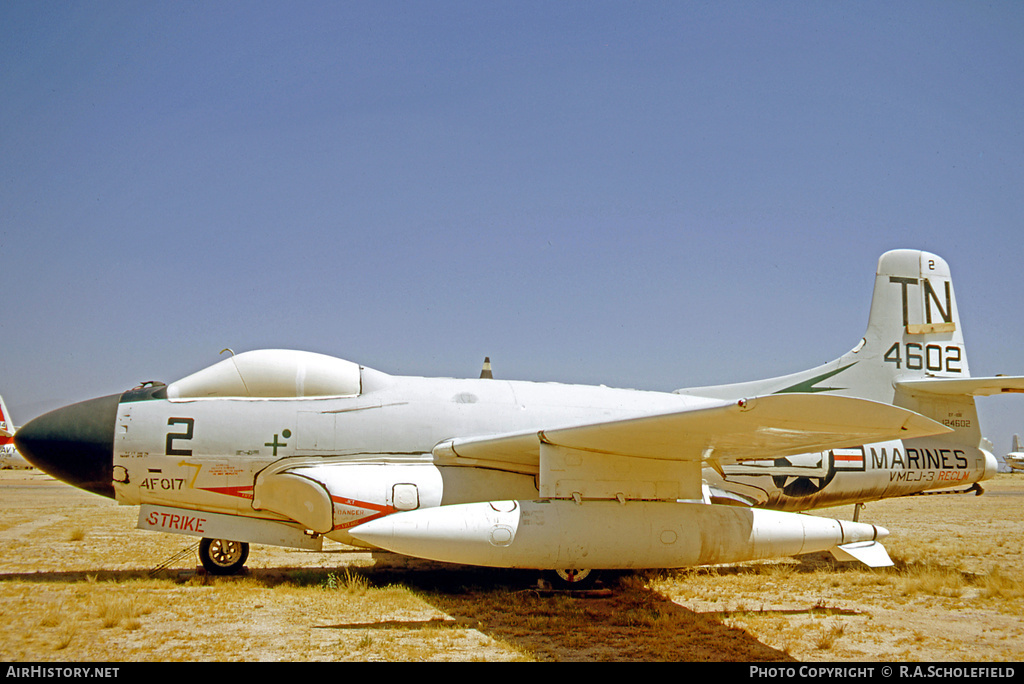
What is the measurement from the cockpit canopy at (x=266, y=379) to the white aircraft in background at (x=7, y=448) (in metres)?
37.7

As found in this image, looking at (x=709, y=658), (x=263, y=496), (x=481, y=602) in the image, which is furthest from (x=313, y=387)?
(x=709, y=658)

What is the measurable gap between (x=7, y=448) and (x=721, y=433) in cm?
5877

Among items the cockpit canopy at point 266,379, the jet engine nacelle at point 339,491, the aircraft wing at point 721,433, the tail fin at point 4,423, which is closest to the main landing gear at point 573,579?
the aircraft wing at point 721,433

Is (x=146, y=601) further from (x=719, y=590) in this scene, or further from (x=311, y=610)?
(x=719, y=590)

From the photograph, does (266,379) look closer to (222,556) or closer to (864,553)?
(222,556)

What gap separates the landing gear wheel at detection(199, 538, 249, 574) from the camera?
33.0 ft

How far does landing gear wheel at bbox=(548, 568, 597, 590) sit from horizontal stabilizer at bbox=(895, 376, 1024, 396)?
6557mm

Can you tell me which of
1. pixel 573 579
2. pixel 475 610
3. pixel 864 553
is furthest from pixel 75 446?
pixel 864 553

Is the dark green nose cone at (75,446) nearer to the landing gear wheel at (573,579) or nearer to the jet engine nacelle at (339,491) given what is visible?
the jet engine nacelle at (339,491)

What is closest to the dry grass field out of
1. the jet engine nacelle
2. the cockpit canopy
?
the jet engine nacelle

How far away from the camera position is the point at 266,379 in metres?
9.70

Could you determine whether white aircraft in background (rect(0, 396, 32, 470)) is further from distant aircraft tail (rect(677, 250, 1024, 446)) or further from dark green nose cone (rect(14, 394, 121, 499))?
distant aircraft tail (rect(677, 250, 1024, 446))

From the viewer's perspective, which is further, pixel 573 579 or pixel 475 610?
pixel 573 579

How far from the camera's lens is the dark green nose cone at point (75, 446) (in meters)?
9.26
